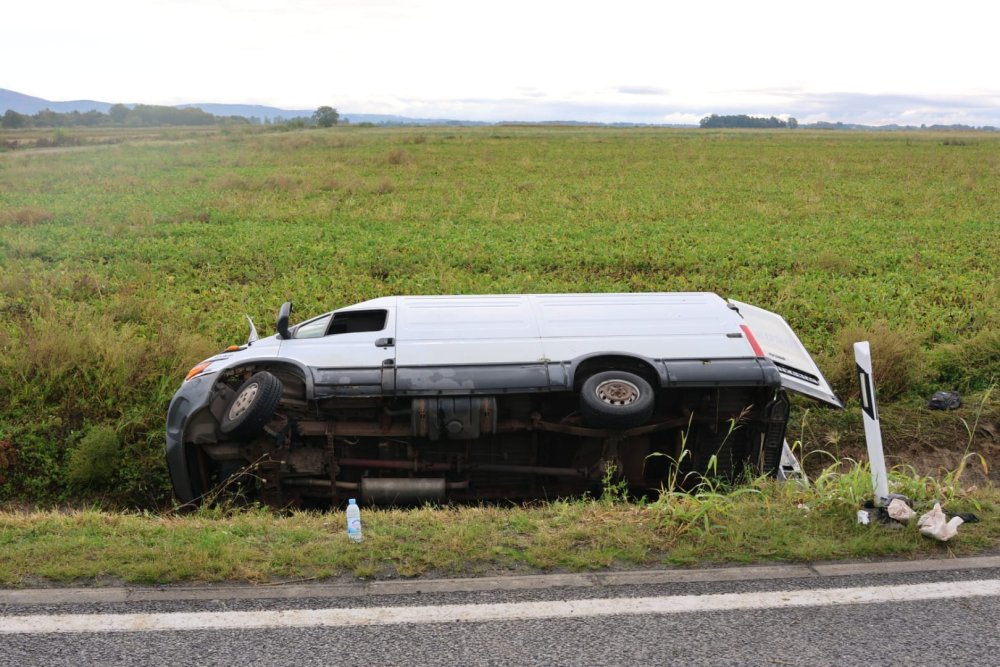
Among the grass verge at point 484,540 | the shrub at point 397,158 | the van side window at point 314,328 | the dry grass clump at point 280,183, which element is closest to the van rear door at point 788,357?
the grass verge at point 484,540

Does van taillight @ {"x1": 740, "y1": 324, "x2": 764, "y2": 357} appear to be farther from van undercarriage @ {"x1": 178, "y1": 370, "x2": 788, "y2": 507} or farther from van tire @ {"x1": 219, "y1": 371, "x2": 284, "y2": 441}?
van tire @ {"x1": 219, "y1": 371, "x2": 284, "y2": 441}

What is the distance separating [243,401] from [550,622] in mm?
3271

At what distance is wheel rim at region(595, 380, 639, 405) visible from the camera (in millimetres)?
5621

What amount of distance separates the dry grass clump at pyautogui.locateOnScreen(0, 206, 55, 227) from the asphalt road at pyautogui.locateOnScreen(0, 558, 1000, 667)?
15430 millimetres

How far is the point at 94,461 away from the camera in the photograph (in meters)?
7.27

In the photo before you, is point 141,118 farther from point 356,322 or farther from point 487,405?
point 487,405

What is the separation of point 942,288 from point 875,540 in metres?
8.87

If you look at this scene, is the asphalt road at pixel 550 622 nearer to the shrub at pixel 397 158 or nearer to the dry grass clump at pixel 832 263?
the dry grass clump at pixel 832 263

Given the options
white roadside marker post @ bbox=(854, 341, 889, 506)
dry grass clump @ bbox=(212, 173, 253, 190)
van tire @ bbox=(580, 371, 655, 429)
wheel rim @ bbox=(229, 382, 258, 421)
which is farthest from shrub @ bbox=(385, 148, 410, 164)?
white roadside marker post @ bbox=(854, 341, 889, 506)

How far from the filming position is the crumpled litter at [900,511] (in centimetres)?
450

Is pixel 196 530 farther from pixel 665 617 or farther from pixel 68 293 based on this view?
pixel 68 293

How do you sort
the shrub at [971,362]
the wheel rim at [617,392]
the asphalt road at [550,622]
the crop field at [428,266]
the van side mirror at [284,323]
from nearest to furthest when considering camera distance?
the asphalt road at [550,622]
the wheel rim at [617,392]
the van side mirror at [284,323]
the crop field at [428,266]
the shrub at [971,362]

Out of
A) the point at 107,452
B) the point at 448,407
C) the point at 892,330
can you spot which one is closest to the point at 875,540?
the point at 448,407

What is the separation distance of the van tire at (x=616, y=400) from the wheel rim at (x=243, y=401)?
2615mm
